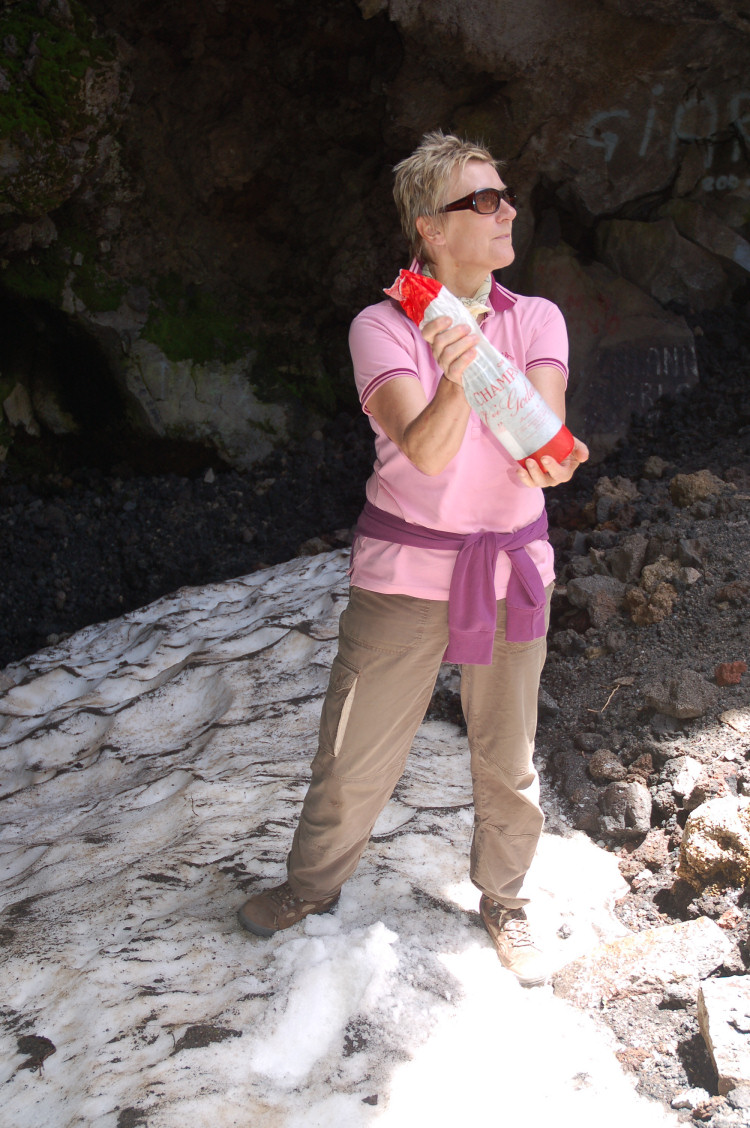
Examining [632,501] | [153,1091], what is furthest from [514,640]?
[632,501]

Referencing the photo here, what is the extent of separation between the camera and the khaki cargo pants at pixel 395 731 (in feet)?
A: 5.47

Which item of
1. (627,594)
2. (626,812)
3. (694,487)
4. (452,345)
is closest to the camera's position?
(452,345)

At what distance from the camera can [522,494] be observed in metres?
1.67

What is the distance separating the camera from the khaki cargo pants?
167 cm

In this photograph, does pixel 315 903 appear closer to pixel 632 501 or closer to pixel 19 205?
pixel 632 501

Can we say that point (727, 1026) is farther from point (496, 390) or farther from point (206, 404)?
point (206, 404)

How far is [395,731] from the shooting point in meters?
1.71

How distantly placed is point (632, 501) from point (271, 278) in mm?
2552

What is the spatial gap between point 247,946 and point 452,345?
4.55ft

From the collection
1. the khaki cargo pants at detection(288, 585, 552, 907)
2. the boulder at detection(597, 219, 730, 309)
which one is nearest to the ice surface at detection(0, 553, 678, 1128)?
the khaki cargo pants at detection(288, 585, 552, 907)

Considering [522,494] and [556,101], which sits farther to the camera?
[556,101]

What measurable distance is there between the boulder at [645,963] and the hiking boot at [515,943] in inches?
3.3

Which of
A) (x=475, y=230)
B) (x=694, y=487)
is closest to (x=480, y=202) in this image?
(x=475, y=230)

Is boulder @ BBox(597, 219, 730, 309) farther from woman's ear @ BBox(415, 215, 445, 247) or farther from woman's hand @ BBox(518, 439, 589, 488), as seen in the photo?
woman's hand @ BBox(518, 439, 589, 488)
